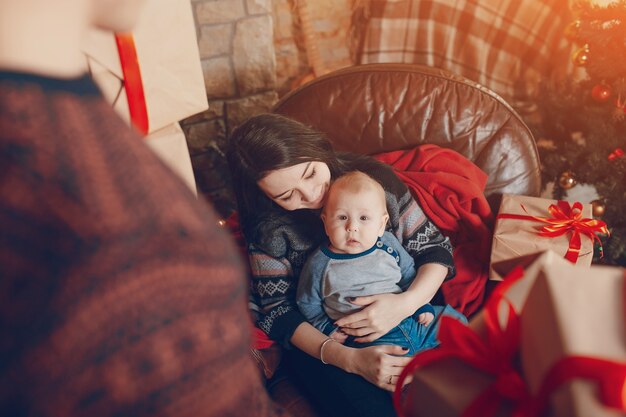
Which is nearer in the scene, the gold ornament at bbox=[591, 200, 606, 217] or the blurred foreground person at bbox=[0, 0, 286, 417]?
the blurred foreground person at bbox=[0, 0, 286, 417]

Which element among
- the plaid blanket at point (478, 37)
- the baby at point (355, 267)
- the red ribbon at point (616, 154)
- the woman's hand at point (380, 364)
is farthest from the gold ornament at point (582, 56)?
the woman's hand at point (380, 364)

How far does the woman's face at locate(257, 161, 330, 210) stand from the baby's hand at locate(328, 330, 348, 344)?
1.10ft

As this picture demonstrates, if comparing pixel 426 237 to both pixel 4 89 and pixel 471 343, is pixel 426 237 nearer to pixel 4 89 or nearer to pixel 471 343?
pixel 471 343

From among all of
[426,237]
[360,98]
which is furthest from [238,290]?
[360,98]

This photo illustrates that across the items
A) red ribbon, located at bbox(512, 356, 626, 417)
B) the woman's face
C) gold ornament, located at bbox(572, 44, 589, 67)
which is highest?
red ribbon, located at bbox(512, 356, 626, 417)

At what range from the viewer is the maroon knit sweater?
1.38ft

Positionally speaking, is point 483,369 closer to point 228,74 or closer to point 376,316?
point 376,316

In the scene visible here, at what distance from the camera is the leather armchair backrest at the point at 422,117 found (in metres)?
1.54

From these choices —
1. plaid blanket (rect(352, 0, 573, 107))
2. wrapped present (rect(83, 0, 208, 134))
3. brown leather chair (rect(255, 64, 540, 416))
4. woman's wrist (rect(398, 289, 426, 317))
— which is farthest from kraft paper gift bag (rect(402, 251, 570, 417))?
plaid blanket (rect(352, 0, 573, 107))

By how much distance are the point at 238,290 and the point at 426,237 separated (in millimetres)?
974

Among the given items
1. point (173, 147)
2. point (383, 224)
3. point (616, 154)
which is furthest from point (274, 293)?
point (616, 154)

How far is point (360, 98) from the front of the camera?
5.17ft

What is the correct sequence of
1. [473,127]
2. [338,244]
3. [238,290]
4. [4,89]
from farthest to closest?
[473,127]
[338,244]
[238,290]
[4,89]

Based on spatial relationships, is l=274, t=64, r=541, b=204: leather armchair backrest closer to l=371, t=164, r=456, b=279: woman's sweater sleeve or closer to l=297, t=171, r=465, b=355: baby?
l=371, t=164, r=456, b=279: woman's sweater sleeve
